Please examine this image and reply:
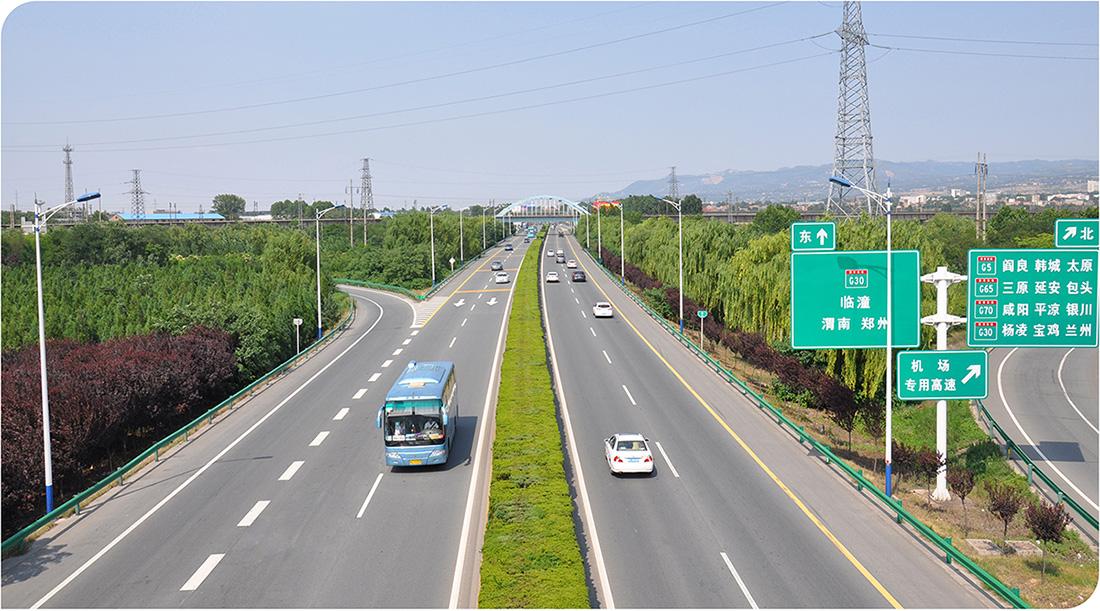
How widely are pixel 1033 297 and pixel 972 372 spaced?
2794 mm

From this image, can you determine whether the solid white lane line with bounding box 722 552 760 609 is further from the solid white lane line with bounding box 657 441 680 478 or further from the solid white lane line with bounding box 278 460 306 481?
the solid white lane line with bounding box 278 460 306 481

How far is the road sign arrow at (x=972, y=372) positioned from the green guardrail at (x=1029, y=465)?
4.21 metres

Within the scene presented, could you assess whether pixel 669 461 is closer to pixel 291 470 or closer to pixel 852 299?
pixel 852 299

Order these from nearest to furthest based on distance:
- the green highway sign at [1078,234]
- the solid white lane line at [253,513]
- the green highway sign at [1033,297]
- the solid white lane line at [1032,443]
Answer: the solid white lane line at [253,513] → the green highway sign at [1078,234] → the green highway sign at [1033,297] → the solid white lane line at [1032,443]

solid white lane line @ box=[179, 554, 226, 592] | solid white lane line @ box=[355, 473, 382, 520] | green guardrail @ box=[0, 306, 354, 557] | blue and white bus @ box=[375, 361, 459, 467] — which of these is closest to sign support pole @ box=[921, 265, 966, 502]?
blue and white bus @ box=[375, 361, 459, 467]

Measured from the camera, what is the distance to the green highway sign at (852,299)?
83.3ft

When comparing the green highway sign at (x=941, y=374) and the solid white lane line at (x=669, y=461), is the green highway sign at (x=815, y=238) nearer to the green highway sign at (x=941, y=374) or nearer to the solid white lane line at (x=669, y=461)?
the green highway sign at (x=941, y=374)

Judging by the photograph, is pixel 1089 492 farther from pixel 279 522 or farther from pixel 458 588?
pixel 279 522

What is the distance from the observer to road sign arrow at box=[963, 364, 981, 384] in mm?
24062

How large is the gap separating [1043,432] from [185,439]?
116 feet

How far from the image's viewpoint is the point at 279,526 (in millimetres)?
20516

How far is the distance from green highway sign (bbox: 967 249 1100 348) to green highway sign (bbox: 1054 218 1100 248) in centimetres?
21

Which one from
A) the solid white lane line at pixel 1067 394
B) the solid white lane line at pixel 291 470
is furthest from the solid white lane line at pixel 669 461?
the solid white lane line at pixel 1067 394

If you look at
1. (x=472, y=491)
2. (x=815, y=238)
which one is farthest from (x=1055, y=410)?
(x=472, y=491)
